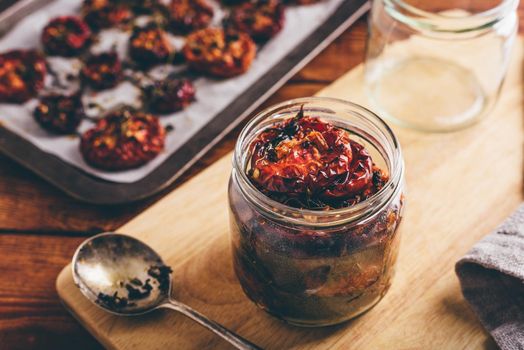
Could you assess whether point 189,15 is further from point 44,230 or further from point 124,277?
point 124,277

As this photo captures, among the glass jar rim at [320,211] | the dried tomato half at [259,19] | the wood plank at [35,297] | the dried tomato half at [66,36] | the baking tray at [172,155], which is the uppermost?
the glass jar rim at [320,211]

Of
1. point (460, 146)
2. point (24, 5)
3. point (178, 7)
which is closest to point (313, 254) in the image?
point (460, 146)

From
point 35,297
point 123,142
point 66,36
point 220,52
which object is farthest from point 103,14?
point 35,297

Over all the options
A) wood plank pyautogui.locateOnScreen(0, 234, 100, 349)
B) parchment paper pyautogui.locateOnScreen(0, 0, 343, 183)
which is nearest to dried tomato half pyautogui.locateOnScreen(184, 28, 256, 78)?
parchment paper pyautogui.locateOnScreen(0, 0, 343, 183)

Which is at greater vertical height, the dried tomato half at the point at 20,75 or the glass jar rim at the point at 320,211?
the glass jar rim at the point at 320,211

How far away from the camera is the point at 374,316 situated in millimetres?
1071

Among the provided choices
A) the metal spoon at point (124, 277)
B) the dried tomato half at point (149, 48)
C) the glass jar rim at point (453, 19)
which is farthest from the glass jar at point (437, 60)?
the metal spoon at point (124, 277)

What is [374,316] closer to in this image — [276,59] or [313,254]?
[313,254]

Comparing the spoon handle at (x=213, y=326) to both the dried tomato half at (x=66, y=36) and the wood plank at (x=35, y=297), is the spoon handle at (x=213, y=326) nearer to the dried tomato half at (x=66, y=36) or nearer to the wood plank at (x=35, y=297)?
the wood plank at (x=35, y=297)

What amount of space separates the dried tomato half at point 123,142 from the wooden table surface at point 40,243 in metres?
0.10

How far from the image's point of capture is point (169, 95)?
1.50 metres

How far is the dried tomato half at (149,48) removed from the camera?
1629mm

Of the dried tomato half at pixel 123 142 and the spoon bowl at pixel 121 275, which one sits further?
the dried tomato half at pixel 123 142

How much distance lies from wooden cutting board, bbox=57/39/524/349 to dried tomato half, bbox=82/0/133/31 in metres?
0.65
